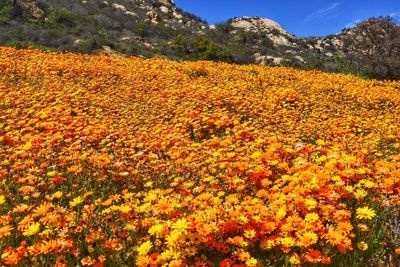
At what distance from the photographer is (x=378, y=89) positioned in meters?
18.6

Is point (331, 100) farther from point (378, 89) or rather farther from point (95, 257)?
point (95, 257)

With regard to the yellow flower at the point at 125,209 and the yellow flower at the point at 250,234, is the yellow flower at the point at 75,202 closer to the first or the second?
the yellow flower at the point at 125,209

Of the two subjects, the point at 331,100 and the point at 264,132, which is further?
the point at 331,100

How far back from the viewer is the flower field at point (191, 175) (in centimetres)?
434

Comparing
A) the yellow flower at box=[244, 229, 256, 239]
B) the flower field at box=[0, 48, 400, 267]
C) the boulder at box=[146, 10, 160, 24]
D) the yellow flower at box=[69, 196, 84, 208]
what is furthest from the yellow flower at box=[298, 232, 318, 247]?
the boulder at box=[146, 10, 160, 24]

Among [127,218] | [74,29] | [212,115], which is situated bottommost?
[127,218]

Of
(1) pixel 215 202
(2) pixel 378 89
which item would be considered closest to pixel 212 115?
(1) pixel 215 202

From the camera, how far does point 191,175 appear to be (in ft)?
23.7

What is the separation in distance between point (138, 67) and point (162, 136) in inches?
417

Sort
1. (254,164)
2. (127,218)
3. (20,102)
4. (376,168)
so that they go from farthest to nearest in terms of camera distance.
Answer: (20,102), (254,164), (376,168), (127,218)

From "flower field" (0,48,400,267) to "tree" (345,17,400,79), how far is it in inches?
445

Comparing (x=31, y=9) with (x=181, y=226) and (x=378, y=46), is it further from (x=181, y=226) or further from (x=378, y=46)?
(x=181, y=226)

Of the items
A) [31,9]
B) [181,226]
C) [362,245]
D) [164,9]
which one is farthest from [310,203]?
[164,9]

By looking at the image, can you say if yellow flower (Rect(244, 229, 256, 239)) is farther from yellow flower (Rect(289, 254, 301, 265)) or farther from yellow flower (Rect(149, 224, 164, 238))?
yellow flower (Rect(149, 224, 164, 238))
